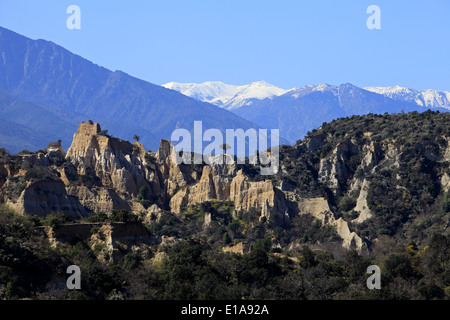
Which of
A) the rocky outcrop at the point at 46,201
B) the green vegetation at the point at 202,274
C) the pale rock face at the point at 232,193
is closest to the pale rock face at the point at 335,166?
the pale rock face at the point at 232,193

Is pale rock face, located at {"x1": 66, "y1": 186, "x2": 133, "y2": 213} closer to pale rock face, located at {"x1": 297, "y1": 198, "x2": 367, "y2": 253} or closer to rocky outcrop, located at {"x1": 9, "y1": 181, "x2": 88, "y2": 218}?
rocky outcrop, located at {"x1": 9, "y1": 181, "x2": 88, "y2": 218}

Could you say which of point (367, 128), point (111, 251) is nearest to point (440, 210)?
point (367, 128)

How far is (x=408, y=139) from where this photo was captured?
361ft

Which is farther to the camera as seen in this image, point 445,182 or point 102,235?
point 445,182

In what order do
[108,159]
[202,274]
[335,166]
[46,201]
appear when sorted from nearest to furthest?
1. [202,274]
2. [46,201]
3. [108,159]
4. [335,166]

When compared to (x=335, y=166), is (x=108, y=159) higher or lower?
lower

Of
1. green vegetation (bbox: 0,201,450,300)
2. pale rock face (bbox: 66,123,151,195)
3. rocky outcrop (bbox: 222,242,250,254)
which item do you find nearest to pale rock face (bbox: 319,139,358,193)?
pale rock face (bbox: 66,123,151,195)

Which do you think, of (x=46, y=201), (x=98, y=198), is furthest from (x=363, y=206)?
(x=46, y=201)

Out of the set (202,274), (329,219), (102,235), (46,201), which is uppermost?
(46,201)

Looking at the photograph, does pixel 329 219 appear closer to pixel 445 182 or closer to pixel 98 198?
pixel 445 182

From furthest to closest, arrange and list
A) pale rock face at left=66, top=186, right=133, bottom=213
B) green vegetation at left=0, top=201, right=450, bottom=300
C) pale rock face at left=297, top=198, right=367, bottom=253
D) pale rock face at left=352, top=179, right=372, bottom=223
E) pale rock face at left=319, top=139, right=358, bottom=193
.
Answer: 1. pale rock face at left=319, top=139, right=358, bottom=193
2. pale rock face at left=352, top=179, right=372, bottom=223
3. pale rock face at left=66, top=186, right=133, bottom=213
4. pale rock face at left=297, top=198, right=367, bottom=253
5. green vegetation at left=0, top=201, right=450, bottom=300
